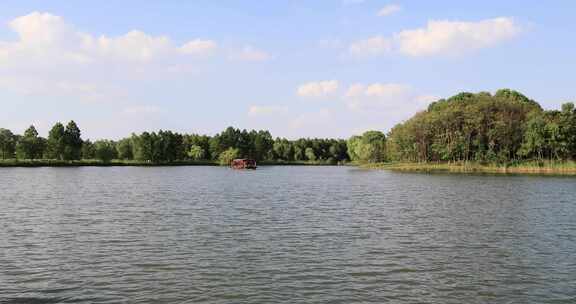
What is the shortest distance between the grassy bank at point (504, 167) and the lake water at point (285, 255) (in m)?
87.2

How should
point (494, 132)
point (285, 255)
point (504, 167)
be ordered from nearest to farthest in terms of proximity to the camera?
point (285, 255)
point (504, 167)
point (494, 132)

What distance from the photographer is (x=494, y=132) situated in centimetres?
13938

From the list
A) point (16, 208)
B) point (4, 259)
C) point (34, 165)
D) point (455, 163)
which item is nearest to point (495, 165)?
point (455, 163)

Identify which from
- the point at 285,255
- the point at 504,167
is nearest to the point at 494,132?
the point at 504,167

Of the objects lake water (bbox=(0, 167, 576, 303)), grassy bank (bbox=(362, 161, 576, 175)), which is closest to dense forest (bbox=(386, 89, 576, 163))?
grassy bank (bbox=(362, 161, 576, 175))

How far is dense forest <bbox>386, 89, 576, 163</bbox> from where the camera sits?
13012 cm

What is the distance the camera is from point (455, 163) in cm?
14800

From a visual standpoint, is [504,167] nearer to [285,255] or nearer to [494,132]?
[494,132]

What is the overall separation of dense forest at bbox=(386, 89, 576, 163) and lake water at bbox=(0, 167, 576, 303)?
94379 millimetres

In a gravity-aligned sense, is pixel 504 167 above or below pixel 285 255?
above

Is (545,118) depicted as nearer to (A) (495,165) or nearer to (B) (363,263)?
(A) (495,165)

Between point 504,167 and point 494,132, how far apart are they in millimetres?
10939

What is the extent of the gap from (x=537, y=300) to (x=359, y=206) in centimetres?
3232

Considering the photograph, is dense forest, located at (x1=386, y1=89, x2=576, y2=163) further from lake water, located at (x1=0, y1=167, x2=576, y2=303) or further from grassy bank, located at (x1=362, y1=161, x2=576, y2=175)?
lake water, located at (x1=0, y1=167, x2=576, y2=303)
